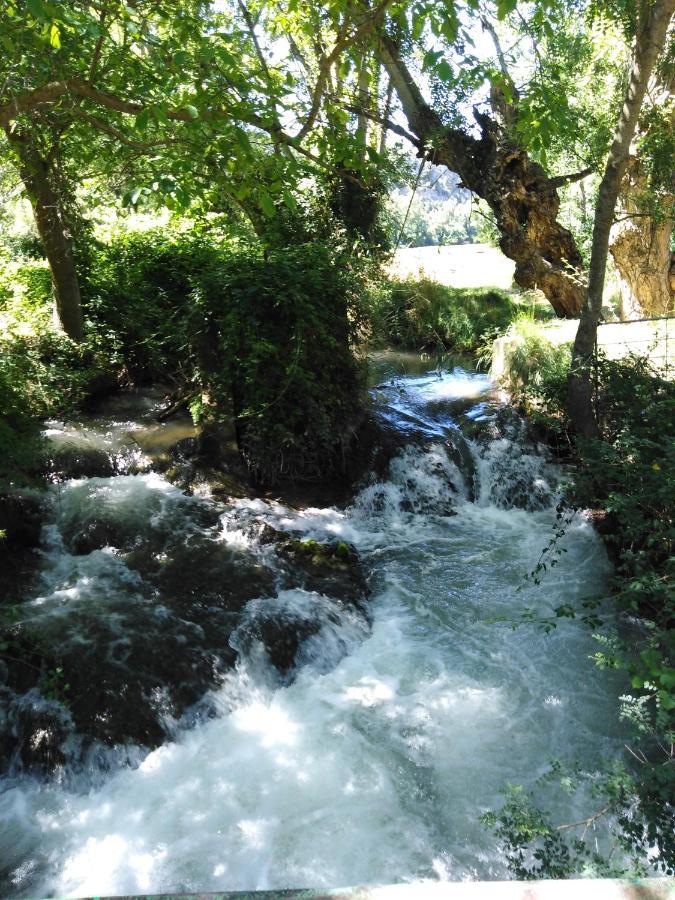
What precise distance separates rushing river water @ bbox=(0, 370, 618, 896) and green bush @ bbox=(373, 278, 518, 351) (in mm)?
5504

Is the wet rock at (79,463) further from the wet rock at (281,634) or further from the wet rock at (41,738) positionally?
the wet rock at (41,738)

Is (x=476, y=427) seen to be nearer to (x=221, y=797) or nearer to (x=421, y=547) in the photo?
(x=421, y=547)

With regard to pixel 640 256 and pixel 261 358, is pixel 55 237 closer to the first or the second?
pixel 261 358

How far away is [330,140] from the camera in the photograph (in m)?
5.86

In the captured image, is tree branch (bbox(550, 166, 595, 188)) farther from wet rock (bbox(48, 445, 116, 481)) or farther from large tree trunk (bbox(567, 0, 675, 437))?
wet rock (bbox(48, 445, 116, 481))

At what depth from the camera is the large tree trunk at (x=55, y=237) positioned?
26.0ft

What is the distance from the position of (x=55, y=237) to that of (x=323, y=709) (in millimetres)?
7173

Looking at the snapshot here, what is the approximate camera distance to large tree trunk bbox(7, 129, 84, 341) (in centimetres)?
793

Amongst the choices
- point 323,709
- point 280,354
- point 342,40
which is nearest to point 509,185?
point 280,354

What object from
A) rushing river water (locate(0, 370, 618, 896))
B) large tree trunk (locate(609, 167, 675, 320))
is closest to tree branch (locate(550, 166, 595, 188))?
large tree trunk (locate(609, 167, 675, 320))

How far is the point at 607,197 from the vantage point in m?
6.77

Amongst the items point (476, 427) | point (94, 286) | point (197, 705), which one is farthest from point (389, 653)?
point (94, 286)

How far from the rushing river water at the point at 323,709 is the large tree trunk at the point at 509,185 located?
16.7ft

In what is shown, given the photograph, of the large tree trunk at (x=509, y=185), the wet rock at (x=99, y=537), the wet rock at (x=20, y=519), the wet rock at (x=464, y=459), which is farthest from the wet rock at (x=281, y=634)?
the large tree trunk at (x=509, y=185)
